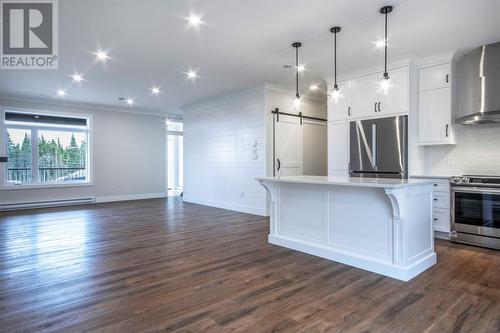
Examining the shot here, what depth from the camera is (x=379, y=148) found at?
495 centimetres

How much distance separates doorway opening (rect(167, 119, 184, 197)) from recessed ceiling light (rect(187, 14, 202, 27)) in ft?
22.2

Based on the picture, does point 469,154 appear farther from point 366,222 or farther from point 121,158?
point 121,158

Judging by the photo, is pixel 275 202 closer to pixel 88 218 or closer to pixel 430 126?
pixel 430 126

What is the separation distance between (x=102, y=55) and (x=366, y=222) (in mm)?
4342

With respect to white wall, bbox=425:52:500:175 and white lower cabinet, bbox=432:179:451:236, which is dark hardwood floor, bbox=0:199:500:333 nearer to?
white lower cabinet, bbox=432:179:451:236

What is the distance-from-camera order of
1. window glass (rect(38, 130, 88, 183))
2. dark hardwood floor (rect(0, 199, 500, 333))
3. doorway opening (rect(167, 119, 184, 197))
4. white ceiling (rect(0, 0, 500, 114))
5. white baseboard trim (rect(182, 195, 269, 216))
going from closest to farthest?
dark hardwood floor (rect(0, 199, 500, 333)) < white ceiling (rect(0, 0, 500, 114)) < white baseboard trim (rect(182, 195, 269, 216)) < window glass (rect(38, 130, 88, 183)) < doorway opening (rect(167, 119, 184, 197))

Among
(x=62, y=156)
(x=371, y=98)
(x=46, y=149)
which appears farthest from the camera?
(x=62, y=156)

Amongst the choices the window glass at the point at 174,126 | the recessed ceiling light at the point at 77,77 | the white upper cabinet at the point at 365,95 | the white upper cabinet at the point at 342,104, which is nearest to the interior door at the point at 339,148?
the white upper cabinet at the point at 342,104

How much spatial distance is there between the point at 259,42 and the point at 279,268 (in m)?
2.93

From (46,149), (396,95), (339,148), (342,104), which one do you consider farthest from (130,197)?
(396,95)

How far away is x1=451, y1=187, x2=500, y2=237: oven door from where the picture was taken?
3947 millimetres

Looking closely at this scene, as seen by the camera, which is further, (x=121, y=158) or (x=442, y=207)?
(x=121, y=158)

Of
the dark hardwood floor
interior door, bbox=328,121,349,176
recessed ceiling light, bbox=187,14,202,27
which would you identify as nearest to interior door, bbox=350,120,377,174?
interior door, bbox=328,121,349,176

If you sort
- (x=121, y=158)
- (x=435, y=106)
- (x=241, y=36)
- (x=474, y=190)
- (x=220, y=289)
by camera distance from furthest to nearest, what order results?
(x=121, y=158) → (x=435, y=106) → (x=474, y=190) → (x=241, y=36) → (x=220, y=289)
